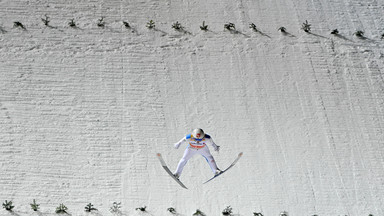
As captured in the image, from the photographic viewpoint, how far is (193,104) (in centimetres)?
1257

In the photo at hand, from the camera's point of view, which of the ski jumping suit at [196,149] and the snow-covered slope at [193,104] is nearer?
the ski jumping suit at [196,149]

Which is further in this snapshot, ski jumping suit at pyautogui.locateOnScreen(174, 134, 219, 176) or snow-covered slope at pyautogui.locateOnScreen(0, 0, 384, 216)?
snow-covered slope at pyautogui.locateOnScreen(0, 0, 384, 216)

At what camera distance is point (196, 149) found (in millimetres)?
10398

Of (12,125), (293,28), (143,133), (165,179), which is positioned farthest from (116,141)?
(293,28)

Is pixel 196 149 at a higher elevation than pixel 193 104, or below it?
below

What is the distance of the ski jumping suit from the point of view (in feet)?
33.5

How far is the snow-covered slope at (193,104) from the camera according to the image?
1089 centimetres

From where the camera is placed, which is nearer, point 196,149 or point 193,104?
point 196,149

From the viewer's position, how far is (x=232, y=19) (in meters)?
14.7

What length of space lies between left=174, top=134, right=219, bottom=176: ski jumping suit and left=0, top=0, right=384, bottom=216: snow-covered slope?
1.69 feet

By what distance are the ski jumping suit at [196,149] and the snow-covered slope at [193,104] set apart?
52 cm

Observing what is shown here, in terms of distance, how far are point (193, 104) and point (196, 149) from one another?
2.33 m

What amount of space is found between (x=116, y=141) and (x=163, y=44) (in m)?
3.26

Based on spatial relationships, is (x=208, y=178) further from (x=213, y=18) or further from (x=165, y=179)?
(x=213, y=18)
